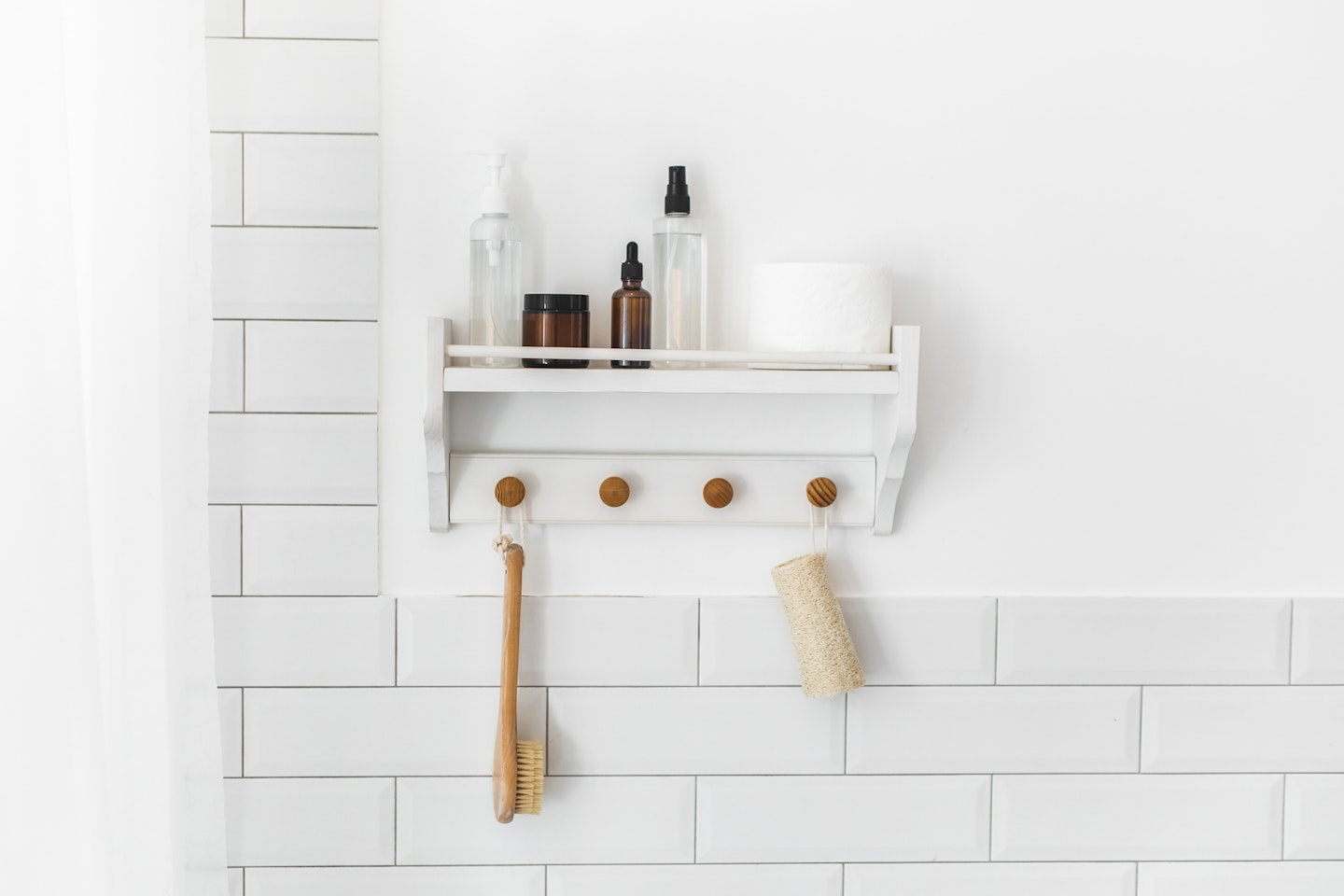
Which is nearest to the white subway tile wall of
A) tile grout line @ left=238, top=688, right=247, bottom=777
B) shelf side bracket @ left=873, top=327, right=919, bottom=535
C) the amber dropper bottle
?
tile grout line @ left=238, top=688, right=247, bottom=777

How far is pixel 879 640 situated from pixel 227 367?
28.0 inches

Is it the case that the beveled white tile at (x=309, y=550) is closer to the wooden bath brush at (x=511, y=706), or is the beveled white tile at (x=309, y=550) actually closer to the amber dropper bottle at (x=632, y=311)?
the wooden bath brush at (x=511, y=706)

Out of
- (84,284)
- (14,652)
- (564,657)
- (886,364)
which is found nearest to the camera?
(14,652)

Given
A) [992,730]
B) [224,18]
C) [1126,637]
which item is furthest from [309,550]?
[1126,637]

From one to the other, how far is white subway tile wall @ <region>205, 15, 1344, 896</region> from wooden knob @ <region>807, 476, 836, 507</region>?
0.39 ft

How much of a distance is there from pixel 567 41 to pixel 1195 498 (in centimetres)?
80

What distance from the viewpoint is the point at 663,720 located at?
1.06 m

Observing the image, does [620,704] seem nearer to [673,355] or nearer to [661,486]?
[661,486]

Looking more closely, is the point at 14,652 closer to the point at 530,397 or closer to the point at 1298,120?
the point at 530,397

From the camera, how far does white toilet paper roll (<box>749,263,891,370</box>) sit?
95 centimetres

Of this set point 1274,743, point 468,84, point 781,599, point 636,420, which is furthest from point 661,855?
point 468,84

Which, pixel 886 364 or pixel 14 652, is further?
pixel 886 364

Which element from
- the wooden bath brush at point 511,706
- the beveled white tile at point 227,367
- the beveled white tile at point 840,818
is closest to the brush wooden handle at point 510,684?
the wooden bath brush at point 511,706

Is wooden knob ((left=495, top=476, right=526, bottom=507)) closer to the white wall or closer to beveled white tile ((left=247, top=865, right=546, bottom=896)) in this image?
the white wall
